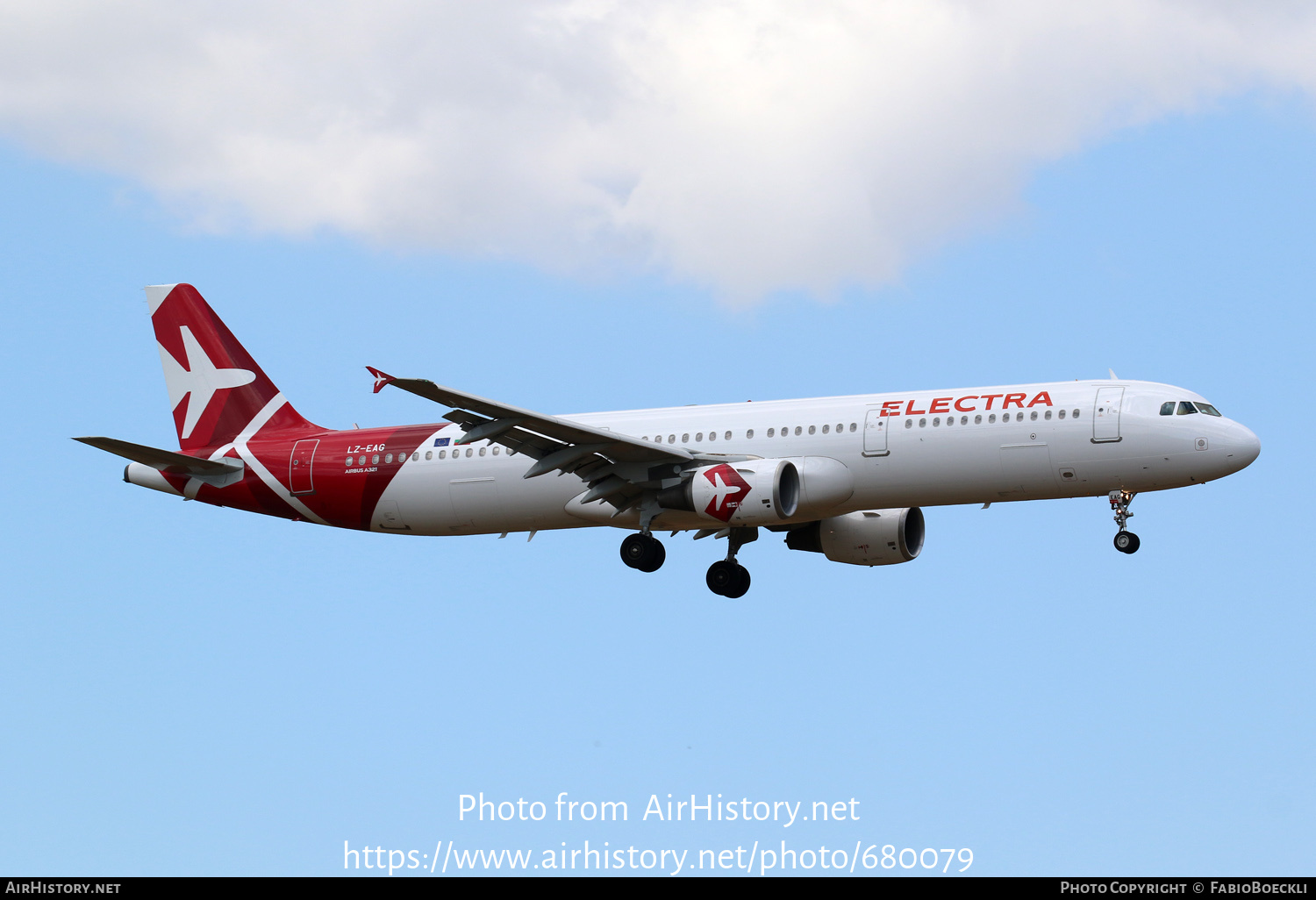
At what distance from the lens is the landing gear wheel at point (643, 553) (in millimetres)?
38188

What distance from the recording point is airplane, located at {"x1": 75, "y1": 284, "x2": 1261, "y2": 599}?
113ft

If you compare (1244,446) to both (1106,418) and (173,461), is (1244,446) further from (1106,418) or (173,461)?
(173,461)

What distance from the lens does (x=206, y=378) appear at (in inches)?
1725

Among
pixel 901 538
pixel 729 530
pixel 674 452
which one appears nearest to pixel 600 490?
pixel 674 452

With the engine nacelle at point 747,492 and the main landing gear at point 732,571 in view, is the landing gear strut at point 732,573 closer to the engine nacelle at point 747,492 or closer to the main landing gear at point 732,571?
the main landing gear at point 732,571

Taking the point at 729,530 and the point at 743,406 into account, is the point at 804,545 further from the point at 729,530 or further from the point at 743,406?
the point at 743,406

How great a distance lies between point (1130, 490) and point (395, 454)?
18.0 meters

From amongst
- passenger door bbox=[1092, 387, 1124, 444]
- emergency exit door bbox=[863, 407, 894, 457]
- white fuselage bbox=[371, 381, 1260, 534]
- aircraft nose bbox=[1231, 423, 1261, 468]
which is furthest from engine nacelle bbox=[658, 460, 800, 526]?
aircraft nose bbox=[1231, 423, 1261, 468]

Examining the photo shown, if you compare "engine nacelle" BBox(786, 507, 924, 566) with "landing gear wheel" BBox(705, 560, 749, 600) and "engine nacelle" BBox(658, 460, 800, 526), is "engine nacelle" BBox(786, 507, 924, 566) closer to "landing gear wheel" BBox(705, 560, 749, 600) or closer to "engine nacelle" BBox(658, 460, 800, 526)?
"landing gear wheel" BBox(705, 560, 749, 600)

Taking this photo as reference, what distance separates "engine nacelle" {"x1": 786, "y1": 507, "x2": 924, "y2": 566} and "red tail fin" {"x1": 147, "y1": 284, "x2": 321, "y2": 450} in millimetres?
13938

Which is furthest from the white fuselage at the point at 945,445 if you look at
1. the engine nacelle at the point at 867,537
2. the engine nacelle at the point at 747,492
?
the engine nacelle at the point at 867,537

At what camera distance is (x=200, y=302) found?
147 feet

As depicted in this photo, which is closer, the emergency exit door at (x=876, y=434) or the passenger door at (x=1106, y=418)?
the passenger door at (x=1106, y=418)

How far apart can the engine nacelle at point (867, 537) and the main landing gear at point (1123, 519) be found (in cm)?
710
